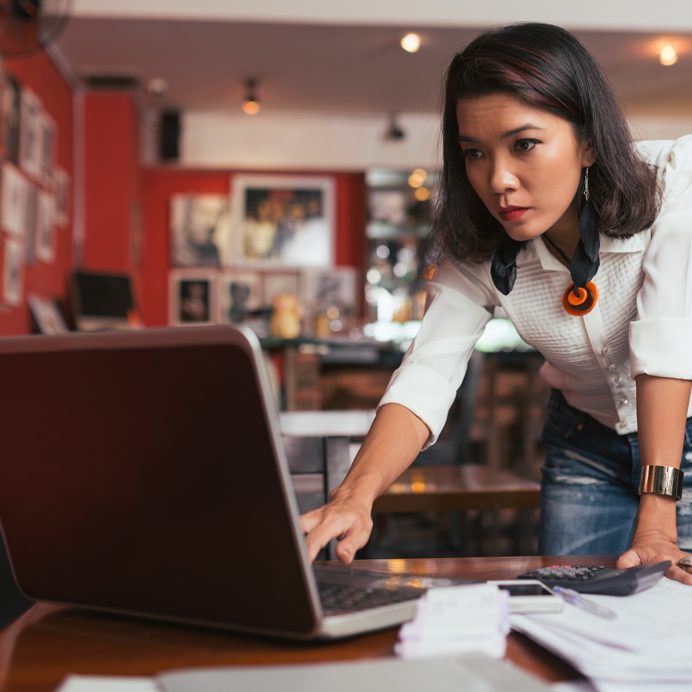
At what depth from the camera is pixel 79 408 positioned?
2.34ft

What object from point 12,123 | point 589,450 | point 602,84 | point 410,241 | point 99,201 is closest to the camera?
point 602,84

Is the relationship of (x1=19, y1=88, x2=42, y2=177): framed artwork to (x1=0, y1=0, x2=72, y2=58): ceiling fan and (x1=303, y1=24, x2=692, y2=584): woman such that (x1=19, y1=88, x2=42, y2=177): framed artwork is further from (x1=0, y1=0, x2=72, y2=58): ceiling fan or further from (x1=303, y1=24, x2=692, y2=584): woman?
(x1=303, y1=24, x2=692, y2=584): woman

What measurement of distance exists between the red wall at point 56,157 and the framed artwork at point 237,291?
6.14ft

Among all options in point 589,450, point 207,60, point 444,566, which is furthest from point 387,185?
point 444,566

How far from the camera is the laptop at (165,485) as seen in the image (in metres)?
0.63

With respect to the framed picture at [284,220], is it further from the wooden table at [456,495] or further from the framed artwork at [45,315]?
the wooden table at [456,495]

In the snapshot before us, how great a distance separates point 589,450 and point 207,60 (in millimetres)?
4992

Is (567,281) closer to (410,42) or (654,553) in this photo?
(654,553)

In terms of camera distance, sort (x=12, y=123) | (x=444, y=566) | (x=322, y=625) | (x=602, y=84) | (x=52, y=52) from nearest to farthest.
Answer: (x=322, y=625) → (x=444, y=566) → (x=602, y=84) → (x=12, y=123) → (x=52, y=52)

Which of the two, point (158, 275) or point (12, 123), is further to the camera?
point (158, 275)

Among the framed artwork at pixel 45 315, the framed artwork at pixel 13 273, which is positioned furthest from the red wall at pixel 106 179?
the framed artwork at pixel 13 273

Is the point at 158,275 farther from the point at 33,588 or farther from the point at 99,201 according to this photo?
the point at 33,588

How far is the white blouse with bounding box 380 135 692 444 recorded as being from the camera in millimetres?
1137

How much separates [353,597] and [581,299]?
0.64m
